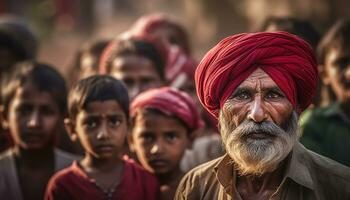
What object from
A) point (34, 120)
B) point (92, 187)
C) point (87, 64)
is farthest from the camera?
point (87, 64)

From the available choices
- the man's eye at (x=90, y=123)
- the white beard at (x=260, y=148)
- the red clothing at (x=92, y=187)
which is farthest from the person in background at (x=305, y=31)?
the white beard at (x=260, y=148)

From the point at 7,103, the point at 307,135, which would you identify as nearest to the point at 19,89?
the point at 7,103

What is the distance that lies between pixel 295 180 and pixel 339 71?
259 centimetres

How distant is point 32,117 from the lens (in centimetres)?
694

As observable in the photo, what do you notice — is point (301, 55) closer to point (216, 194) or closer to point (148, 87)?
point (216, 194)

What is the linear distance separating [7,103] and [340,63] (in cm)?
274

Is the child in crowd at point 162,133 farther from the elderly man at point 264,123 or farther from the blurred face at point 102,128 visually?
the elderly man at point 264,123

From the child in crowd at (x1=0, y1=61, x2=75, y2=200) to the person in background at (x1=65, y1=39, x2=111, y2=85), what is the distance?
1.58 metres

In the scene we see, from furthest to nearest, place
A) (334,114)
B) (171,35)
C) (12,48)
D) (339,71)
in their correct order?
(171,35) → (12,48) → (339,71) → (334,114)

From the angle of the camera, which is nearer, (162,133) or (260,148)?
(260,148)

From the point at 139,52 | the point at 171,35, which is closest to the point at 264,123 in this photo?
the point at 139,52

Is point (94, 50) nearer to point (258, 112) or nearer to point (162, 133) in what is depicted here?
point (162, 133)

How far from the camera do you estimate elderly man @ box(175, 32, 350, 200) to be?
5.05m

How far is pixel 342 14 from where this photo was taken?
36.6 ft
